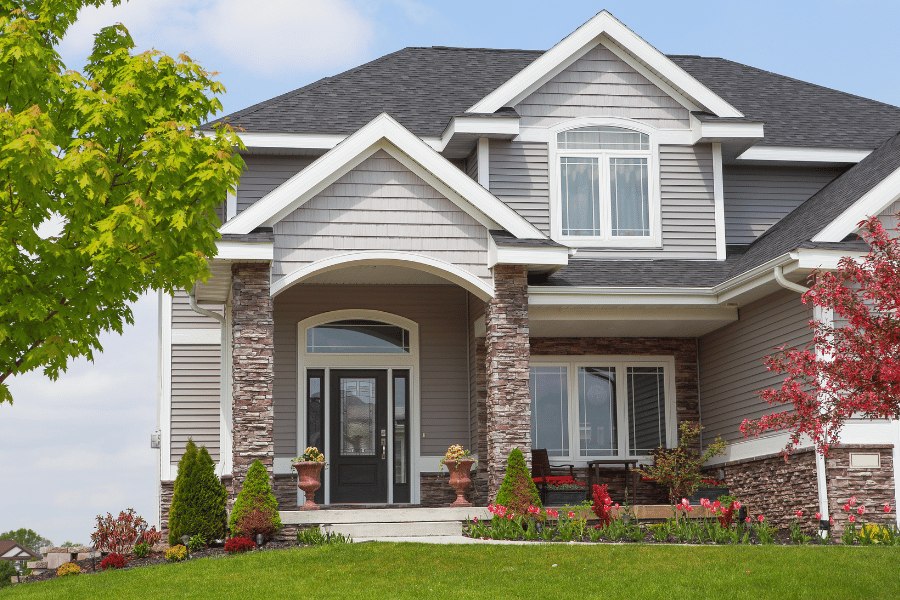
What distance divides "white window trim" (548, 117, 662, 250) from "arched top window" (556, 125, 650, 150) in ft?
0.20

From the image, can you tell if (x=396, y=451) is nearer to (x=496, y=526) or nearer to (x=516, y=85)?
(x=496, y=526)

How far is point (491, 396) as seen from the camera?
12.7 m

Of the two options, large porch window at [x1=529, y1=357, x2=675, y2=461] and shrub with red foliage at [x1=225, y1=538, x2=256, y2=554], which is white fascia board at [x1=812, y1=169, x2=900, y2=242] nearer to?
large porch window at [x1=529, y1=357, x2=675, y2=461]

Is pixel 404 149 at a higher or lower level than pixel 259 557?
higher

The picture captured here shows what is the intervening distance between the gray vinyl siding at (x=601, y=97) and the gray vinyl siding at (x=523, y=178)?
523mm

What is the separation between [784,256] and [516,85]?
5.31 metres

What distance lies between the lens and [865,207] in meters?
12.7

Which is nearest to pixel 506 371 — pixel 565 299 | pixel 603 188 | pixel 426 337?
pixel 565 299

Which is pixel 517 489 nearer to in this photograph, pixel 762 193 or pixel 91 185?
pixel 91 185

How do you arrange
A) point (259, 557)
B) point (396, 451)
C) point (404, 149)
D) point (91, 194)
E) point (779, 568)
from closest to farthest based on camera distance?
point (91, 194)
point (779, 568)
point (259, 557)
point (404, 149)
point (396, 451)

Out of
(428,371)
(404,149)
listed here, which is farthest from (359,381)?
(404,149)

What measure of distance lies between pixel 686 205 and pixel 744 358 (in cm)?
279

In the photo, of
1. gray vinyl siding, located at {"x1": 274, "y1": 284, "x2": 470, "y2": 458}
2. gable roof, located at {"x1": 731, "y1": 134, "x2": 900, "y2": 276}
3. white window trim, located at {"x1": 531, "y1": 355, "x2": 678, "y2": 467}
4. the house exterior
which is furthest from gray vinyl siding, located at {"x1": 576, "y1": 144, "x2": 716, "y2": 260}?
gray vinyl siding, located at {"x1": 274, "y1": 284, "x2": 470, "y2": 458}

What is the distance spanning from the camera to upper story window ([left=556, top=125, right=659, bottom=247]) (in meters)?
15.5
